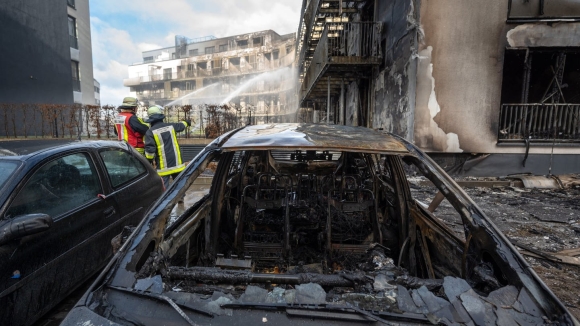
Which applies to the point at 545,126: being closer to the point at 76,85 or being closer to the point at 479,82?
the point at 479,82

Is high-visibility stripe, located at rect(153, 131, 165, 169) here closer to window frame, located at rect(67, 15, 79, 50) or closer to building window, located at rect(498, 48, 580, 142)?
building window, located at rect(498, 48, 580, 142)

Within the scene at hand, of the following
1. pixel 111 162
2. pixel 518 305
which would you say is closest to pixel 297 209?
pixel 518 305

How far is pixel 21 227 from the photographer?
6.41ft

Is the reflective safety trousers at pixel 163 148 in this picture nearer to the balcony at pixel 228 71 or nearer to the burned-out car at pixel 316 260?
the burned-out car at pixel 316 260

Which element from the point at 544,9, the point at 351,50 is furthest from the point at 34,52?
the point at 544,9

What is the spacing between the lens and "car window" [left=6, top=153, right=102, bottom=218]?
2345mm

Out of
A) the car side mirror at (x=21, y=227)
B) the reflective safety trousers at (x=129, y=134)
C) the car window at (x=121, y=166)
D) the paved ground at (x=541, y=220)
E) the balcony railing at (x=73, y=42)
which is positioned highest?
the balcony railing at (x=73, y=42)

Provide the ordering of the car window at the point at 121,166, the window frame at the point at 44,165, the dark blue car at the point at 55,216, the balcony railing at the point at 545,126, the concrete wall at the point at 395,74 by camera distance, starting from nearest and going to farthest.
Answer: the dark blue car at the point at 55,216 → the window frame at the point at 44,165 → the car window at the point at 121,166 → the concrete wall at the point at 395,74 → the balcony railing at the point at 545,126

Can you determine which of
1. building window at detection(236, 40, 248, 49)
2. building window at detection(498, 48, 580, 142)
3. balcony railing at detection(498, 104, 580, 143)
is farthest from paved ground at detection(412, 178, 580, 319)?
building window at detection(236, 40, 248, 49)

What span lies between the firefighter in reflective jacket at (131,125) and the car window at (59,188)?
8.65 ft

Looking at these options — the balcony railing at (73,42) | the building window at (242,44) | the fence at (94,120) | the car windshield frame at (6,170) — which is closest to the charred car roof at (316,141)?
the car windshield frame at (6,170)

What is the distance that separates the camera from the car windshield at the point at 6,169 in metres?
2.30

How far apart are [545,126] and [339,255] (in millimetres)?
9610

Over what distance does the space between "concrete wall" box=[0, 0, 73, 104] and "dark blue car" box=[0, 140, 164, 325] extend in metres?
17.3
